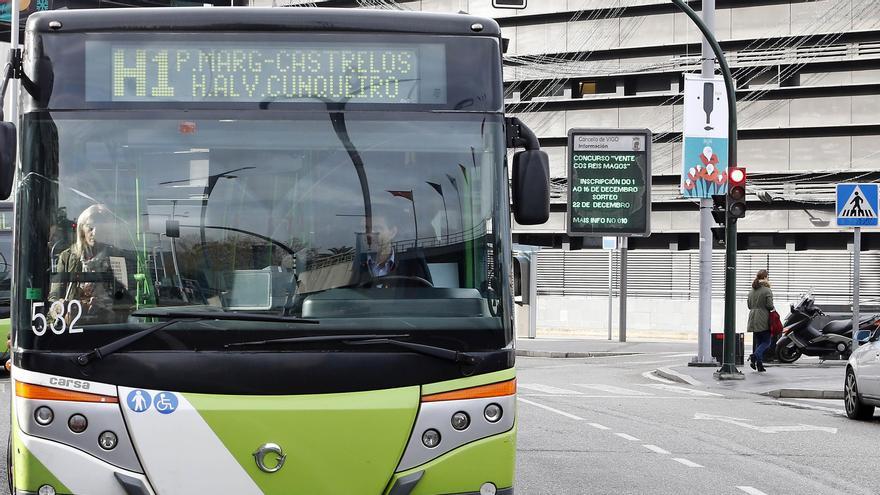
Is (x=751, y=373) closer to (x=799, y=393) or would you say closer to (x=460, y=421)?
(x=799, y=393)

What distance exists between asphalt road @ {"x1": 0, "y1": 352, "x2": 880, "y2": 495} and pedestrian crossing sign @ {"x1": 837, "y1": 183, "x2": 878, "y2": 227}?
3363 millimetres

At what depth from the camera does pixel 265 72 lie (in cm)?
649

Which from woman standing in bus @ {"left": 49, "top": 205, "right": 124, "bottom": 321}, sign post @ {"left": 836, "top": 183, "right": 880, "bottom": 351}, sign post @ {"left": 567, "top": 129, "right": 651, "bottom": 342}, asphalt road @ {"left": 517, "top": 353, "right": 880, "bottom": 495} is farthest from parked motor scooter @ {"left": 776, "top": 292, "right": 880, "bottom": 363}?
woman standing in bus @ {"left": 49, "top": 205, "right": 124, "bottom": 321}

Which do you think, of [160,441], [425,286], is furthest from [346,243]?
[160,441]

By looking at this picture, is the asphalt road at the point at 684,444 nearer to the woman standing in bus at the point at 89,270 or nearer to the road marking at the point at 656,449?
the road marking at the point at 656,449

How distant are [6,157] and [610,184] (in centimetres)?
2533

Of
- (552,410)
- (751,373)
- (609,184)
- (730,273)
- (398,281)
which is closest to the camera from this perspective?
(398,281)

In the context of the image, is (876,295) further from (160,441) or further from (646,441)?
(160,441)

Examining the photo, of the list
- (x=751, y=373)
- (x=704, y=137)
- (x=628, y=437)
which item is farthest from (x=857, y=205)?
(x=628, y=437)

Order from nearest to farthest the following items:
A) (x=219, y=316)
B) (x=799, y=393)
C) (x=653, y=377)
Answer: (x=219, y=316) < (x=799, y=393) < (x=653, y=377)

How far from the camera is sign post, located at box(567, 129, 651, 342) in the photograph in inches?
1201

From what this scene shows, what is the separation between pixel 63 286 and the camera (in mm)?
6203

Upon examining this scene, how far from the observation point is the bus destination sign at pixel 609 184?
30516mm

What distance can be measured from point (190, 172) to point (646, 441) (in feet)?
25.4
